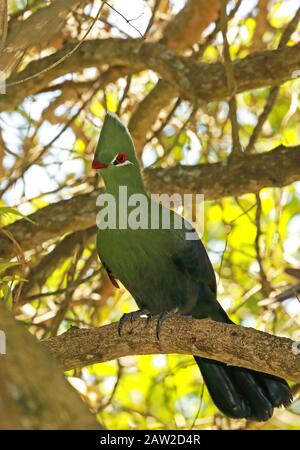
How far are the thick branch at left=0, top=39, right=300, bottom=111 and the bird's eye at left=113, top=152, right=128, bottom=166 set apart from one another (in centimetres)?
72

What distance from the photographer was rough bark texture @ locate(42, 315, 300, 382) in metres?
2.53

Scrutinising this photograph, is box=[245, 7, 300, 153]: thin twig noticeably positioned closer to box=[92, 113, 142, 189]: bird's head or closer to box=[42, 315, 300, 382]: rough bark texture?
box=[92, 113, 142, 189]: bird's head

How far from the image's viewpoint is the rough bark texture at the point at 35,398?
3.90 ft

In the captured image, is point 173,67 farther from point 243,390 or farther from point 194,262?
point 243,390

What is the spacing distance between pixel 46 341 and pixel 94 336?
0.18m

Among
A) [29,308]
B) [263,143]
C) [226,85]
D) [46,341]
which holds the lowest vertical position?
[46,341]

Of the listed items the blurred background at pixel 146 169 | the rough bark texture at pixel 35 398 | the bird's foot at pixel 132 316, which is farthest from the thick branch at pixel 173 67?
the rough bark texture at pixel 35 398

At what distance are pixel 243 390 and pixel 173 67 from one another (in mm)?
1712

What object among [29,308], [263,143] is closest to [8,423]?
[29,308]

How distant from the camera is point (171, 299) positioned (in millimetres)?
3389

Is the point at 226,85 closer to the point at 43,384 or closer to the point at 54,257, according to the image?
the point at 54,257

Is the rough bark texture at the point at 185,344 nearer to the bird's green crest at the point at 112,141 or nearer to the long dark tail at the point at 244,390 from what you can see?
the long dark tail at the point at 244,390

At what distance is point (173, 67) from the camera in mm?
4012

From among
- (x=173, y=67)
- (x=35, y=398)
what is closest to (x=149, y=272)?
(x=173, y=67)
